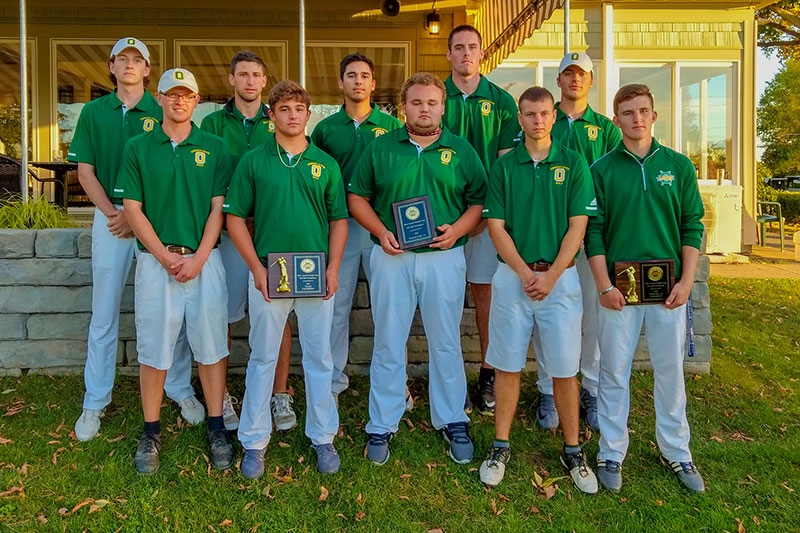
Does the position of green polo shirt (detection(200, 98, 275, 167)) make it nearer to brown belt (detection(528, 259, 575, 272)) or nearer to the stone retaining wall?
the stone retaining wall

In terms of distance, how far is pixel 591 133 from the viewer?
3709 millimetres

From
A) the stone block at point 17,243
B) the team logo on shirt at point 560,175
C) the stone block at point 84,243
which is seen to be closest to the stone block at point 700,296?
the team logo on shirt at point 560,175

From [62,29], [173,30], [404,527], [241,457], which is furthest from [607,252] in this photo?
[62,29]

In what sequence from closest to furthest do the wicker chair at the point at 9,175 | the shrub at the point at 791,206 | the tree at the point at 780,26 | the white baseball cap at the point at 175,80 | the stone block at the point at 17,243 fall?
the white baseball cap at the point at 175,80 < the stone block at the point at 17,243 < the wicker chair at the point at 9,175 < the tree at the point at 780,26 < the shrub at the point at 791,206

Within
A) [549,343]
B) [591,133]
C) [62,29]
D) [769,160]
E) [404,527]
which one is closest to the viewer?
[404,527]

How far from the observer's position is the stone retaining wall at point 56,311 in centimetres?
432

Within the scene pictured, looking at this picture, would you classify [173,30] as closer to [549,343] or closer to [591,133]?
[591,133]

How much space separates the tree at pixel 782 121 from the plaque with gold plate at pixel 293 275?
3551 cm

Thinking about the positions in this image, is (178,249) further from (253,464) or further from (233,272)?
(253,464)

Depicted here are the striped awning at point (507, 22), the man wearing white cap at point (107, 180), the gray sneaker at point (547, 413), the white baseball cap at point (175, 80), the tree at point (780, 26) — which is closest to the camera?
the white baseball cap at point (175, 80)

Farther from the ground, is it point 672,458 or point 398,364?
point 398,364

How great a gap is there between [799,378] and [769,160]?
111 ft

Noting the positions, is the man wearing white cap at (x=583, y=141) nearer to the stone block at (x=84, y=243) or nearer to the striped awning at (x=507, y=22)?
the striped awning at (x=507, y=22)

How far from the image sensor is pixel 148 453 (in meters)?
3.19
